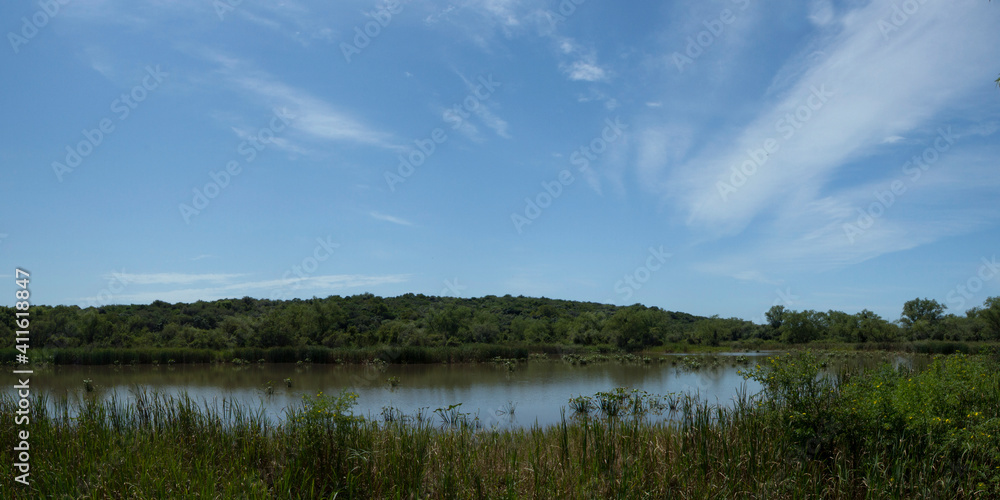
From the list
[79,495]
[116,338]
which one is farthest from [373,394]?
[116,338]

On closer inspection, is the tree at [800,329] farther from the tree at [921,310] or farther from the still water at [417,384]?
the still water at [417,384]

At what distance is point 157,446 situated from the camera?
6559mm

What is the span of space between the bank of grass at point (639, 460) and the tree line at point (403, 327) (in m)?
36.8

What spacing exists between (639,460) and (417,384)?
18.5 m

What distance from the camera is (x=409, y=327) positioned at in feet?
156

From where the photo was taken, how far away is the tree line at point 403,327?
4166 centimetres

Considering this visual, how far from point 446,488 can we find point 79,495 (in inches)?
140

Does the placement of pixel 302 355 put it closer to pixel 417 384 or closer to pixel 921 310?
pixel 417 384

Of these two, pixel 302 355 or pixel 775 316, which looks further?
pixel 775 316

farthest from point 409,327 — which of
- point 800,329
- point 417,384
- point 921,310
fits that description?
point 921,310

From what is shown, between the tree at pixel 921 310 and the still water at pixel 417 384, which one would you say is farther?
the tree at pixel 921 310

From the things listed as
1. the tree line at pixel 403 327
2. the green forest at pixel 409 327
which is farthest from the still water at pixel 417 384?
the tree line at pixel 403 327

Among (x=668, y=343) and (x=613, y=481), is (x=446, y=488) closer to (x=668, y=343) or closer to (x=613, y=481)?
(x=613, y=481)

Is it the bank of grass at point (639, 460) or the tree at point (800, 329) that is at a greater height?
the bank of grass at point (639, 460)
